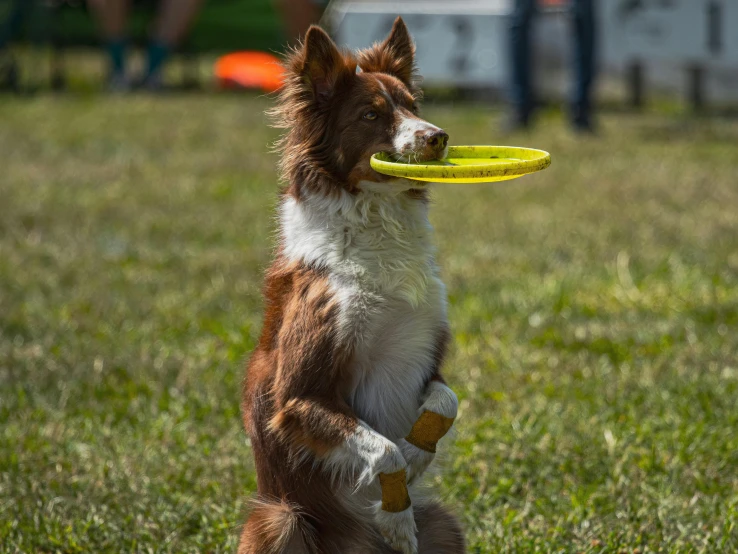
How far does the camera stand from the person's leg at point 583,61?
9.82 m

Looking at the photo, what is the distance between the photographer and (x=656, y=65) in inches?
501

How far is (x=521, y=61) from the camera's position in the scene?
33.1 feet

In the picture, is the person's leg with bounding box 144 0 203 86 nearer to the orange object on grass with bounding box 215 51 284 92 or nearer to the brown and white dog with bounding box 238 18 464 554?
the orange object on grass with bounding box 215 51 284 92

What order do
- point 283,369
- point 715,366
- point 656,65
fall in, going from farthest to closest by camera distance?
point 656,65, point 715,366, point 283,369

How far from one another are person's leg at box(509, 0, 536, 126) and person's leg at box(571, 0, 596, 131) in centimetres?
43

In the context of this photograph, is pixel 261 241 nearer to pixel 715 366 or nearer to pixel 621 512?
pixel 715 366

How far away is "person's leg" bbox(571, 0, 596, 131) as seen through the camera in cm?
982

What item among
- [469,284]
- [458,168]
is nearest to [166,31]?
[469,284]

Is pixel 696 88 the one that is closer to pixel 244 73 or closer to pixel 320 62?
pixel 244 73

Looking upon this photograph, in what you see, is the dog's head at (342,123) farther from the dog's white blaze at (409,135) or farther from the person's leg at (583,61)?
the person's leg at (583,61)

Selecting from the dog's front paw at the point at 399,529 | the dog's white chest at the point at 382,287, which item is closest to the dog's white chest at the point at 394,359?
the dog's white chest at the point at 382,287

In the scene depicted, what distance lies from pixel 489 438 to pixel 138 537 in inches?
54.9

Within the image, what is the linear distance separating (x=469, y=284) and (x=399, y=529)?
3444 millimetres

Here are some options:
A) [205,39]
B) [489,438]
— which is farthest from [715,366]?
[205,39]
